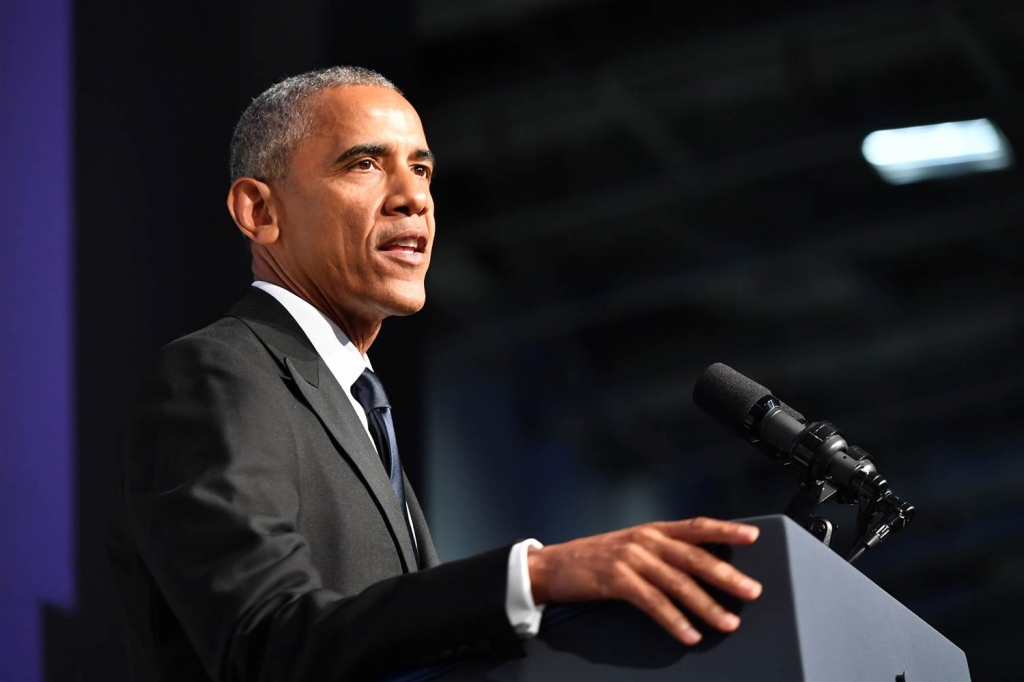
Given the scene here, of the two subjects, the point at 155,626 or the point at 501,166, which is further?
the point at 501,166

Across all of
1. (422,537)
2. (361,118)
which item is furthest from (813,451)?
(361,118)

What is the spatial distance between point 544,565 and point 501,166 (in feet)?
19.3

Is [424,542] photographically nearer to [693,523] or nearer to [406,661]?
[406,661]

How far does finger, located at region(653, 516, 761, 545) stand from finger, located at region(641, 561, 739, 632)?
0.03m

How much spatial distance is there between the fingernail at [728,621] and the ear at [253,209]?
955 millimetres

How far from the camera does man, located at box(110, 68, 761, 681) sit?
95 centimetres

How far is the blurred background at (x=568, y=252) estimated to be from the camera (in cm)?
194

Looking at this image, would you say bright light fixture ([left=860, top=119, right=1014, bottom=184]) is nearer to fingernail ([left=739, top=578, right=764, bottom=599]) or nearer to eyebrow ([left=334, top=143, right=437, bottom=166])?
eyebrow ([left=334, top=143, right=437, bottom=166])

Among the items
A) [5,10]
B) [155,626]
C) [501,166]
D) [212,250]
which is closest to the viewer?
[155,626]

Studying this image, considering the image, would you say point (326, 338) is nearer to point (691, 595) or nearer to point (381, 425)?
point (381, 425)

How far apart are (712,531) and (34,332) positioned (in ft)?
4.28

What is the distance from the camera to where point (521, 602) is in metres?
0.95

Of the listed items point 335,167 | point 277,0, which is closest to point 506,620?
point 335,167

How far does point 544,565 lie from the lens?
A: 3.13 feet
